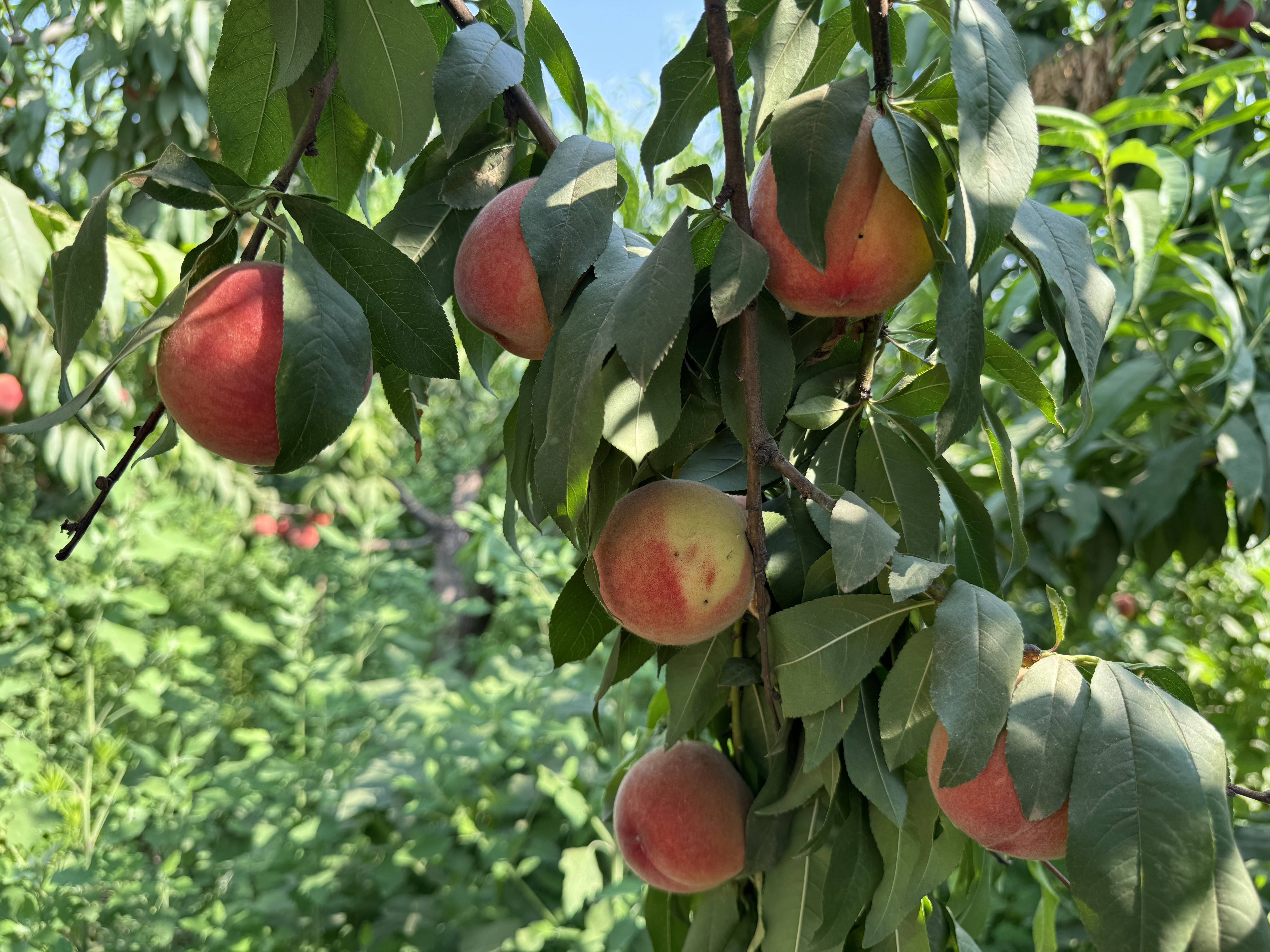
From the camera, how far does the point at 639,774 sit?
548 millimetres

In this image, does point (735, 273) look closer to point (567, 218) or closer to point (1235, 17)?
point (567, 218)

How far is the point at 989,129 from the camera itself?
32 cm

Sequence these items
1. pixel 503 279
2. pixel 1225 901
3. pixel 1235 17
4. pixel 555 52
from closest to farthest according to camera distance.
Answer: pixel 1225 901
pixel 503 279
pixel 555 52
pixel 1235 17

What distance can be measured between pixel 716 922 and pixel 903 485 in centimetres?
27

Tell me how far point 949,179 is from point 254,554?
2.85 m

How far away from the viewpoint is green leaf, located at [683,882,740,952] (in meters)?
0.50

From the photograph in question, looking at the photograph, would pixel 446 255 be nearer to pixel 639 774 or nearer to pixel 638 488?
pixel 638 488

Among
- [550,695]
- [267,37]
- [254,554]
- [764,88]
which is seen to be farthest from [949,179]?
[254,554]

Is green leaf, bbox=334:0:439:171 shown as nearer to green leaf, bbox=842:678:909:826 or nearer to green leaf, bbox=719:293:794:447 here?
green leaf, bbox=719:293:794:447

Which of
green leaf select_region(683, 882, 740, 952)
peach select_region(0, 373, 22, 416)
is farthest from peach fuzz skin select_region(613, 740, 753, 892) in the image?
peach select_region(0, 373, 22, 416)

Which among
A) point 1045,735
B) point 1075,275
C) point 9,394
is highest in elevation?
point 1075,275

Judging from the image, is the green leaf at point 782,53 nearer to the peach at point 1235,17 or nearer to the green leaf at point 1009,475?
the green leaf at point 1009,475

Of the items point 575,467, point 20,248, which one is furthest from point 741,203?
point 20,248

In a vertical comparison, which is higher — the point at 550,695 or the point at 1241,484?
the point at 1241,484
